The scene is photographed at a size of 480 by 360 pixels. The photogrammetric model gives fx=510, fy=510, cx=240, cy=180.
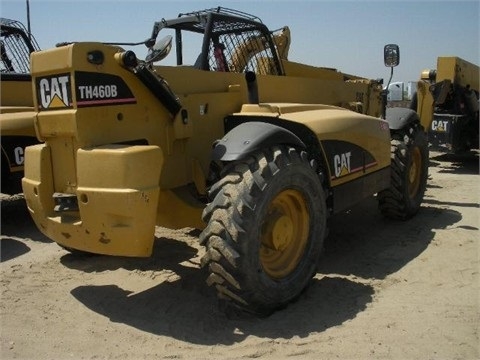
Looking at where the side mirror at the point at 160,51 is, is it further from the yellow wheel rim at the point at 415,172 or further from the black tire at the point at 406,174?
the yellow wheel rim at the point at 415,172

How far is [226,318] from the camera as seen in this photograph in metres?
3.46

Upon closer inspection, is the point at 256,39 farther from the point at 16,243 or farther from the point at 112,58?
the point at 16,243

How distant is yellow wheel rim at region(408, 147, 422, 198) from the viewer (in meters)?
6.11

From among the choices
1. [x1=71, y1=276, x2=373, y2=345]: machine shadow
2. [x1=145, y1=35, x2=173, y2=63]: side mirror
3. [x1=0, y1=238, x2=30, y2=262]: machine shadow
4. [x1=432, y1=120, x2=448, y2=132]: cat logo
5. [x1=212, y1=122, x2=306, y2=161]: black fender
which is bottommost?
[x1=0, y1=238, x2=30, y2=262]: machine shadow

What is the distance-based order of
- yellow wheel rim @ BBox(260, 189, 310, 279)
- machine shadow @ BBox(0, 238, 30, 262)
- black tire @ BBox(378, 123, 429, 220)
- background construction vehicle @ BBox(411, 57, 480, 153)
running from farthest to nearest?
1. background construction vehicle @ BBox(411, 57, 480, 153)
2. black tire @ BBox(378, 123, 429, 220)
3. machine shadow @ BBox(0, 238, 30, 262)
4. yellow wheel rim @ BBox(260, 189, 310, 279)

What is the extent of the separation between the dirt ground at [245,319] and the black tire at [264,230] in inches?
8.2

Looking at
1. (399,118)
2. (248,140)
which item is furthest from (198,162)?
(399,118)

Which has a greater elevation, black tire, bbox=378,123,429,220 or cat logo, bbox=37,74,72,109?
cat logo, bbox=37,74,72,109

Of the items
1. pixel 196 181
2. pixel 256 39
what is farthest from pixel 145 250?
pixel 256 39

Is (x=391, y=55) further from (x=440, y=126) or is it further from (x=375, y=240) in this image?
(x=440, y=126)

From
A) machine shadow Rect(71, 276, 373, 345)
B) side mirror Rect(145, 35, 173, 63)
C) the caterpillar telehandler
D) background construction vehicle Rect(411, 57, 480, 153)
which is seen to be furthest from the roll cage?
background construction vehicle Rect(411, 57, 480, 153)

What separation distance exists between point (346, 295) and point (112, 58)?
238cm

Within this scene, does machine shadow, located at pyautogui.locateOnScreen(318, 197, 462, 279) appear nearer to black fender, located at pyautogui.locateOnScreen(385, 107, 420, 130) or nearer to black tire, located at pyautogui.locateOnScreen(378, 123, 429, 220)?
black tire, located at pyautogui.locateOnScreen(378, 123, 429, 220)

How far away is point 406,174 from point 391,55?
4.75 feet
